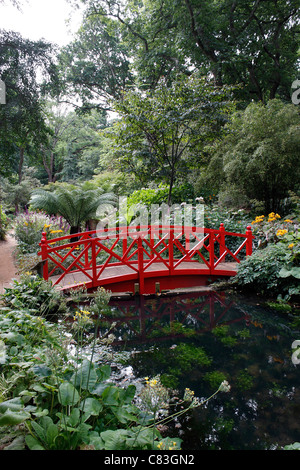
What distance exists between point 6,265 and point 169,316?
13.3 ft

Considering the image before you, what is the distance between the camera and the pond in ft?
9.53

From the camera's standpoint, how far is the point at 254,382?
3.62m

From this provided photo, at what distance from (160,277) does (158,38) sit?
1204 centimetres

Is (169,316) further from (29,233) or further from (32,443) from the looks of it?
(29,233)

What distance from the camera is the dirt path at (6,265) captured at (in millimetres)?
5984

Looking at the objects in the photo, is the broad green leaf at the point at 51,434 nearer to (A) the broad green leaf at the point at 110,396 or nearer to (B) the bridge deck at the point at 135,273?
(A) the broad green leaf at the point at 110,396

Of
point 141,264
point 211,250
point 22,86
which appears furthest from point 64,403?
point 22,86

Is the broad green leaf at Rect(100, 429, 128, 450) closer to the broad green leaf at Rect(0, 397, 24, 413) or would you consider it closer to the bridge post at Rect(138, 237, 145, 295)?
the broad green leaf at Rect(0, 397, 24, 413)

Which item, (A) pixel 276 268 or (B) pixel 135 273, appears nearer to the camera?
(A) pixel 276 268

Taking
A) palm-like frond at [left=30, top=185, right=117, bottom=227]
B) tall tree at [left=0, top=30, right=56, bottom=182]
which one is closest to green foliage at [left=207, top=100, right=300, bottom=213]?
palm-like frond at [left=30, top=185, right=117, bottom=227]

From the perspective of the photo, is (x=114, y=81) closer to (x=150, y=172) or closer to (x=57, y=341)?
(x=150, y=172)

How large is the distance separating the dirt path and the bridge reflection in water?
6.58 ft

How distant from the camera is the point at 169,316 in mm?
5719

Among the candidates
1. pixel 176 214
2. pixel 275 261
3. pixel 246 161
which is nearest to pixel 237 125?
pixel 246 161
